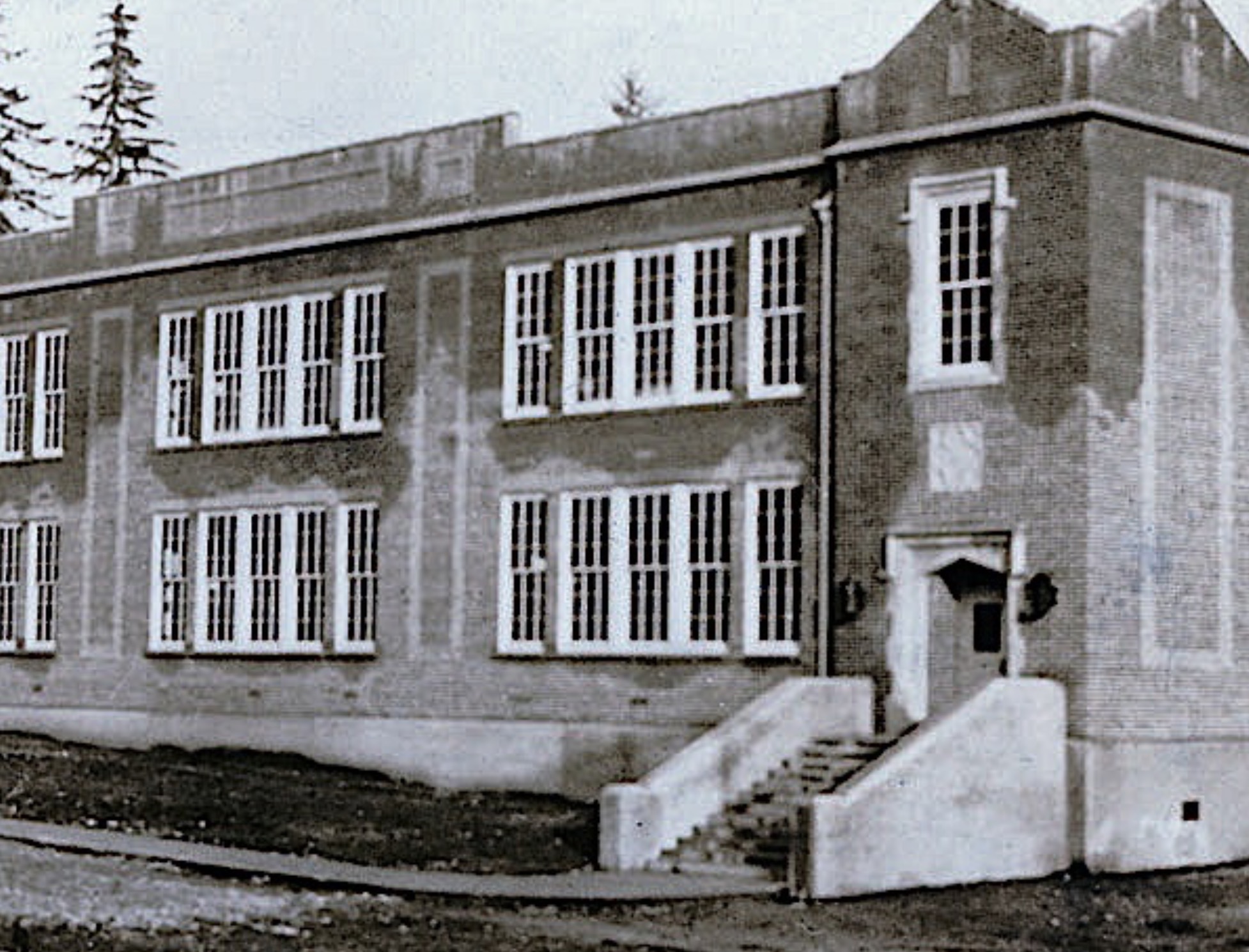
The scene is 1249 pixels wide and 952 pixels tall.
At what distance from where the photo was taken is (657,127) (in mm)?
31953

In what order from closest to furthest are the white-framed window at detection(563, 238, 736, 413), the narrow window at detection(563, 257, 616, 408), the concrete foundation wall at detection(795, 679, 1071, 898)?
the concrete foundation wall at detection(795, 679, 1071, 898)
the white-framed window at detection(563, 238, 736, 413)
the narrow window at detection(563, 257, 616, 408)

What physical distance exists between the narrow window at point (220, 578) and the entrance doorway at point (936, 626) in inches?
Result: 487

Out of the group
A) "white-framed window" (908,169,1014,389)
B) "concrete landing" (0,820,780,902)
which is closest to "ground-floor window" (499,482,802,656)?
"white-framed window" (908,169,1014,389)

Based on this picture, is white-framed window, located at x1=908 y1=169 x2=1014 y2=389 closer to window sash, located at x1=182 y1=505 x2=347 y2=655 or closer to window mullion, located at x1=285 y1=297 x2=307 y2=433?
window sash, located at x1=182 y1=505 x2=347 y2=655

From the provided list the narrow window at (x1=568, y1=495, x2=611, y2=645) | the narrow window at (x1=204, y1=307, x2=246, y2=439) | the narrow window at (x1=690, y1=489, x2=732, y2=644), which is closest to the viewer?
the narrow window at (x1=690, y1=489, x2=732, y2=644)

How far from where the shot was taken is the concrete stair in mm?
25250

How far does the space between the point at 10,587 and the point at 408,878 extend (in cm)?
1828

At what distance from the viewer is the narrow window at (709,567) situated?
3055cm

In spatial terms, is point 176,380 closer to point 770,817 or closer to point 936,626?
point 936,626

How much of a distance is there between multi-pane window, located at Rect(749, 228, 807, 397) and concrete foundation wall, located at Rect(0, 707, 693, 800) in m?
4.61

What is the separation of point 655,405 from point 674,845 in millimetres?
7443

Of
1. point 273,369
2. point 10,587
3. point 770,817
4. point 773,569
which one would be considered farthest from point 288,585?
point 770,817

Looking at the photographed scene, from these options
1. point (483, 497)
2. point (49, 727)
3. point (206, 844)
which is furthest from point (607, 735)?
point (49, 727)

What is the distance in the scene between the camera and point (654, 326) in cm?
3166
